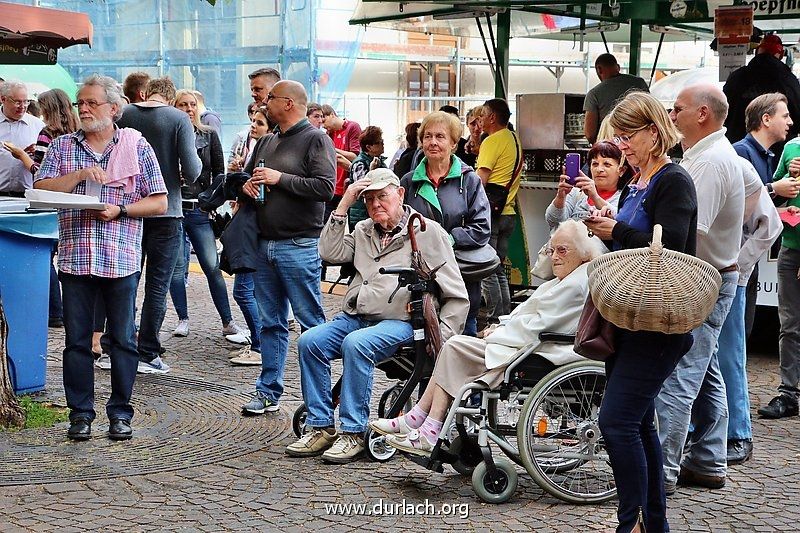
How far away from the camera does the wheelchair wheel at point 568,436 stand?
18.0ft

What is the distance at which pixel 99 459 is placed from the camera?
6.28 meters

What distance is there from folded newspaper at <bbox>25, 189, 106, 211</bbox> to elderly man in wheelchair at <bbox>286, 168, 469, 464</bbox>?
4.30 ft

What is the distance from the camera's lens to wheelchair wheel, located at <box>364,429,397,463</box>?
20.4ft

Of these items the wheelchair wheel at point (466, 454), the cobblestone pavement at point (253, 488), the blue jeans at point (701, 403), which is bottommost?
the cobblestone pavement at point (253, 488)

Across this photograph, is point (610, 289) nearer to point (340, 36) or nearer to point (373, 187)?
point (373, 187)

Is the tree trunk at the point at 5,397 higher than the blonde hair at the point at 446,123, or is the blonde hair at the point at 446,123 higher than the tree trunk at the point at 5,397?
the blonde hair at the point at 446,123

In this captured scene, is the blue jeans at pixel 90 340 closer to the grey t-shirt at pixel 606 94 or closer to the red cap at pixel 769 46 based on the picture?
the grey t-shirt at pixel 606 94

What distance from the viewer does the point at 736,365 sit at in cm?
623

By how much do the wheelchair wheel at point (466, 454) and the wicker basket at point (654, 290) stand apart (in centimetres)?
146

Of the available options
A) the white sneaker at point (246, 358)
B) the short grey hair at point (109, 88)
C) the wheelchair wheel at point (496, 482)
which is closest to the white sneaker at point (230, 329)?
the white sneaker at point (246, 358)

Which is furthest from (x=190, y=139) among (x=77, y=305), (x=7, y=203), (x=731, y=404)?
(x=731, y=404)

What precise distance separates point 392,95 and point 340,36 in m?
3.06

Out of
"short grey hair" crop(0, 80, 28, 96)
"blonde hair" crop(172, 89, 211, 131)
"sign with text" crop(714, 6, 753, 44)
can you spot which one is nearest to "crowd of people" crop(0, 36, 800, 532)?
"blonde hair" crop(172, 89, 211, 131)

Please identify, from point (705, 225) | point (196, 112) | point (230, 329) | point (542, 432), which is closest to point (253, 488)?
point (542, 432)
